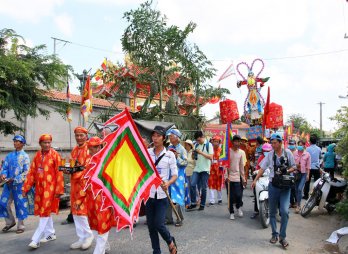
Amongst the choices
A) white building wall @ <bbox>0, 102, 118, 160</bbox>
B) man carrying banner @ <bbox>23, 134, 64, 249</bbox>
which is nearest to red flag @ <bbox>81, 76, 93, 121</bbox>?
white building wall @ <bbox>0, 102, 118, 160</bbox>

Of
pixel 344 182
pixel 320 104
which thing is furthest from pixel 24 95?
pixel 320 104

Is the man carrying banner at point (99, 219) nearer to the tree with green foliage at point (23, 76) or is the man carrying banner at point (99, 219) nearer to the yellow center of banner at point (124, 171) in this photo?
the yellow center of banner at point (124, 171)

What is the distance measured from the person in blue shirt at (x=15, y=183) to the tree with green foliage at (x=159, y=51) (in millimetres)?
10775

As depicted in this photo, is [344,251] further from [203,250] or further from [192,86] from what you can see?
[192,86]

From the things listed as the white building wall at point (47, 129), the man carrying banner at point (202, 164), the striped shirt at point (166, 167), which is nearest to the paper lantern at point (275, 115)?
the man carrying banner at point (202, 164)

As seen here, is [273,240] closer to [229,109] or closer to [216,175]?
[216,175]

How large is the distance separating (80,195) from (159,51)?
12.6 meters

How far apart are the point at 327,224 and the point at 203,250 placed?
3.64 meters

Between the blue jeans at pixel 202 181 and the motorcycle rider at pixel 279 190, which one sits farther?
the blue jeans at pixel 202 181

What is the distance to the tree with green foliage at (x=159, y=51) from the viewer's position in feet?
54.7

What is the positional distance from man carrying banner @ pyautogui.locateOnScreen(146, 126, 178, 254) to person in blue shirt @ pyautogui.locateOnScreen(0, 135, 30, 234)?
2845mm

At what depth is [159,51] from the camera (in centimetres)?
1697

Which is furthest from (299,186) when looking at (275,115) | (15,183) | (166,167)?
(15,183)

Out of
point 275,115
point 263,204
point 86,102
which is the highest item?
point 86,102
